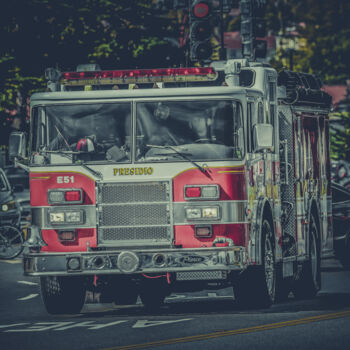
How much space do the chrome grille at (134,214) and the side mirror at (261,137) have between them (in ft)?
3.71

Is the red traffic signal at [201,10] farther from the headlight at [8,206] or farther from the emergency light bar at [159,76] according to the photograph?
the emergency light bar at [159,76]

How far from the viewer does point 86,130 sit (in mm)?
14852

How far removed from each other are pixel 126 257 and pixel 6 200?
14848 mm

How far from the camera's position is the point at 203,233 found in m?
14.3

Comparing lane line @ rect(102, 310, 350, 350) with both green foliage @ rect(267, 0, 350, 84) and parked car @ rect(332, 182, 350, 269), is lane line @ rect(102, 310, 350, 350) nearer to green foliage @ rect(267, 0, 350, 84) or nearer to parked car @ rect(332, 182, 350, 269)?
parked car @ rect(332, 182, 350, 269)

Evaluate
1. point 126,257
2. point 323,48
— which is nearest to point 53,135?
point 126,257

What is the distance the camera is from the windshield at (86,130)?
14.7 m

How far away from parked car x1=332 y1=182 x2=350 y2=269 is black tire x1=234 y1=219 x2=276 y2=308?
7.29 m

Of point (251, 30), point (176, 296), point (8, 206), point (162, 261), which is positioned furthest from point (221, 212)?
point (8, 206)

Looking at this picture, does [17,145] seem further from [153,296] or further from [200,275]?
[153,296]

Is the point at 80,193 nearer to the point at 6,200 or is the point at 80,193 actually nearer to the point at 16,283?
the point at 16,283

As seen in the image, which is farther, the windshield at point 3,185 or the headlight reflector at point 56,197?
the windshield at point 3,185

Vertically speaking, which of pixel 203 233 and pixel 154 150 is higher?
pixel 154 150

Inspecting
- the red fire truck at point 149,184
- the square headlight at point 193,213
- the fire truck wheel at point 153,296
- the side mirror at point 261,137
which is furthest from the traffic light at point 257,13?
the square headlight at point 193,213
